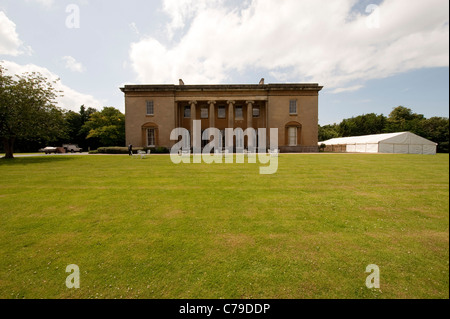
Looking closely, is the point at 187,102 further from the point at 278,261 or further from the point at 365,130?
the point at 365,130

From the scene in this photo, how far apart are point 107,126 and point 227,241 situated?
54528 mm

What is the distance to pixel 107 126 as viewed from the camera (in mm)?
49875

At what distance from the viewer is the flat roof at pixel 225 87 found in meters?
32.8

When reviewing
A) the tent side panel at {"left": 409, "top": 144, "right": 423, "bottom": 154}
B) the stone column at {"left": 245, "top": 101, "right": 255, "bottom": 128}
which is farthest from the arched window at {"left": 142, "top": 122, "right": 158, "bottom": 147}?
the tent side panel at {"left": 409, "top": 144, "right": 423, "bottom": 154}

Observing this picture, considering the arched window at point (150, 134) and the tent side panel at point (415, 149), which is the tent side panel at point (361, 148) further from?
the arched window at point (150, 134)

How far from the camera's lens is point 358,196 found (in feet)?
24.7

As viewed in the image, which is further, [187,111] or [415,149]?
[187,111]

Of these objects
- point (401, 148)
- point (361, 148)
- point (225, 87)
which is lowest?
point (401, 148)

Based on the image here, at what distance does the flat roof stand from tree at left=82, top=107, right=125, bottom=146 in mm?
20705

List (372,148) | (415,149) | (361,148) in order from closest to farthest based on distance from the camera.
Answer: (415,149) < (372,148) < (361,148)

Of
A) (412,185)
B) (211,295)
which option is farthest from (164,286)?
(412,185)

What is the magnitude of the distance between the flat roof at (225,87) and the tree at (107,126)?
67.9 feet

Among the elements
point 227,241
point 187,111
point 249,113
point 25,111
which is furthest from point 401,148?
point 25,111
